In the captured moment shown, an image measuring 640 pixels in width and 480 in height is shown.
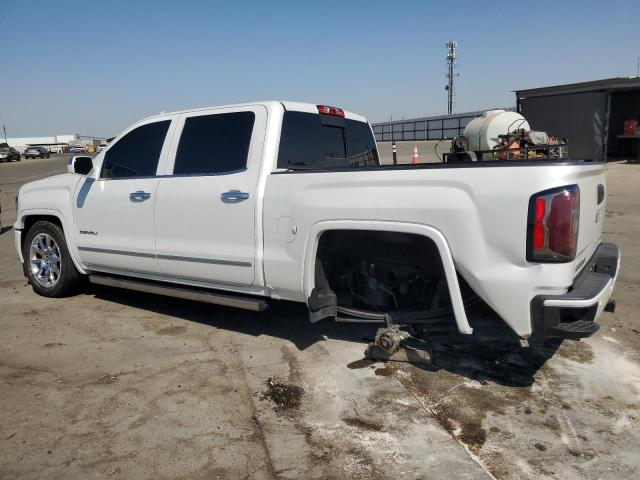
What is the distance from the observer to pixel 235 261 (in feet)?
14.1

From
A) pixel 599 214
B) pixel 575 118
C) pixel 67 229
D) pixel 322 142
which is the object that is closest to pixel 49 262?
pixel 67 229

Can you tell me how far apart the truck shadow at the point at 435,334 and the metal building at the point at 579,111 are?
53.3 ft

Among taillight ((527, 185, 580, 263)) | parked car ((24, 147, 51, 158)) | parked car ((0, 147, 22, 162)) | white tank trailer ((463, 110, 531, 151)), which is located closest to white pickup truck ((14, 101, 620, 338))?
taillight ((527, 185, 580, 263))

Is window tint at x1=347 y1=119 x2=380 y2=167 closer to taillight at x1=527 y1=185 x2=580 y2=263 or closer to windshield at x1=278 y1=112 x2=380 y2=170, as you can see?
windshield at x1=278 y1=112 x2=380 y2=170

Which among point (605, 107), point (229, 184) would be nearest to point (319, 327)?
point (229, 184)

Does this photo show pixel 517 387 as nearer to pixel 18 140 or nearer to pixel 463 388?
pixel 463 388

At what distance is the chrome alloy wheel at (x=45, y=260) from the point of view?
5852 mm

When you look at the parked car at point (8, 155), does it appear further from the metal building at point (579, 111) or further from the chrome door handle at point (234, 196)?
the chrome door handle at point (234, 196)

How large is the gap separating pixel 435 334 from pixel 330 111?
2.27m

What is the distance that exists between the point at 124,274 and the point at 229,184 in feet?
5.75

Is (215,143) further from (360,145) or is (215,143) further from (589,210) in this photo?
(589,210)

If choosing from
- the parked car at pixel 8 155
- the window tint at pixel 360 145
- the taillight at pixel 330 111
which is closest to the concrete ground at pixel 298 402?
the window tint at pixel 360 145

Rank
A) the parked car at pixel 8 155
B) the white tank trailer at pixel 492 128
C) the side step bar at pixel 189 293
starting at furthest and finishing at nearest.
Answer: the parked car at pixel 8 155 → the white tank trailer at pixel 492 128 → the side step bar at pixel 189 293

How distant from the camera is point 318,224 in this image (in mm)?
3797
